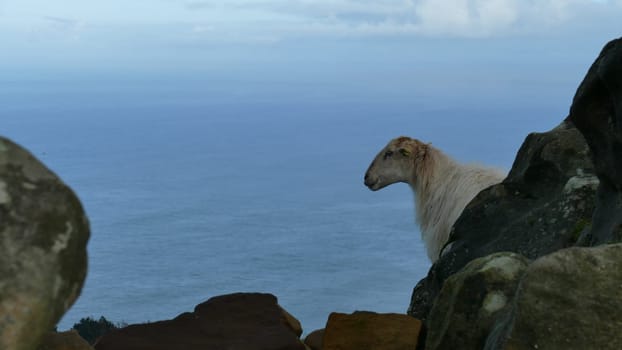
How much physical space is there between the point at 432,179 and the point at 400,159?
2.61 ft

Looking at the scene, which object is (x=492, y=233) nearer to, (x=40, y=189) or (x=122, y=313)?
(x=40, y=189)

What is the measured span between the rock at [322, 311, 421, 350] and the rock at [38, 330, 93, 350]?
2.14 metres

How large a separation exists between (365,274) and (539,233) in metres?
188

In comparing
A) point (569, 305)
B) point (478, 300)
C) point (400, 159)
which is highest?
point (569, 305)

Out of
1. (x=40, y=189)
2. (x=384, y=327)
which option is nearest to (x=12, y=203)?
(x=40, y=189)

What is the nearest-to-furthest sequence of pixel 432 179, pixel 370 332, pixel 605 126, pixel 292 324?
pixel 605 126, pixel 370 332, pixel 292 324, pixel 432 179

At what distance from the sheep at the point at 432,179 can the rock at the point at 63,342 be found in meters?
8.30

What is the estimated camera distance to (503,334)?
530cm

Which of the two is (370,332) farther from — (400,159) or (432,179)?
(400,159)

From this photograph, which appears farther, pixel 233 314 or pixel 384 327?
pixel 233 314

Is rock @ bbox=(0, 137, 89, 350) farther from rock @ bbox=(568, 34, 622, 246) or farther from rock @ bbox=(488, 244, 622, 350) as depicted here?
rock @ bbox=(568, 34, 622, 246)

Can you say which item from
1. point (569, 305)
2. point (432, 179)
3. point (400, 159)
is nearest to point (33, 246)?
point (569, 305)

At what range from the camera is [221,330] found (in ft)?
28.5

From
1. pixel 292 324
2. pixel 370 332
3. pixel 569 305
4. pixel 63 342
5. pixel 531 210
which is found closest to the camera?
pixel 569 305
